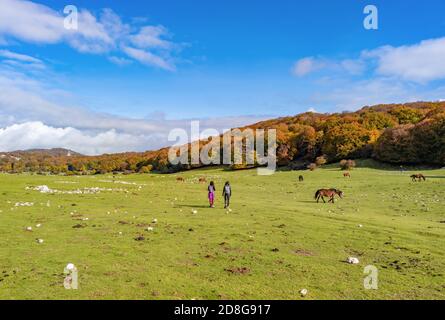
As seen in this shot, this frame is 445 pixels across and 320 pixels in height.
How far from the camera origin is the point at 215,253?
17.0 m

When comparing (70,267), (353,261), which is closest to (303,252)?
(353,261)

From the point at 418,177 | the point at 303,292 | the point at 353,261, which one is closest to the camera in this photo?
the point at 303,292

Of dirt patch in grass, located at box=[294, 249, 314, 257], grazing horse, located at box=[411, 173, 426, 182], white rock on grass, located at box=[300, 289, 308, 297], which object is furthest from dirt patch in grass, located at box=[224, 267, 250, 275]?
grazing horse, located at box=[411, 173, 426, 182]

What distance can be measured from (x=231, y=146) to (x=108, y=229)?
387 ft

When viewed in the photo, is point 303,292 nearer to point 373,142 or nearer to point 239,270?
point 239,270

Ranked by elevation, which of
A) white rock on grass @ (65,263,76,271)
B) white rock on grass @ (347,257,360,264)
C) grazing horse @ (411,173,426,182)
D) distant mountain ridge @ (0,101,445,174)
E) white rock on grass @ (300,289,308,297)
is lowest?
white rock on grass @ (300,289,308,297)

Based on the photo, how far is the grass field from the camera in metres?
12.7

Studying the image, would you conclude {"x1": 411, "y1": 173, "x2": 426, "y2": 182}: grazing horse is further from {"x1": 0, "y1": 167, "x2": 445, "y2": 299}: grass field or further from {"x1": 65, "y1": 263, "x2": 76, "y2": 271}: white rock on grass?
{"x1": 65, "y1": 263, "x2": 76, "y2": 271}: white rock on grass

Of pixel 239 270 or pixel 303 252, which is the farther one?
pixel 303 252

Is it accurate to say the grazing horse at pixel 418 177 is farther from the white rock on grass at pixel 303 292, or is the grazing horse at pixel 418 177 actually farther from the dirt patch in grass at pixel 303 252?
the white rock on grass at pixel 303 292

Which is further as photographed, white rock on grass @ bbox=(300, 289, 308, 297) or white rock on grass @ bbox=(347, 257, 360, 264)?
white rock on grass @ bbox=(347, 257, 360, 264)

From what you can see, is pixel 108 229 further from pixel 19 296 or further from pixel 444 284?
pixel 444 284

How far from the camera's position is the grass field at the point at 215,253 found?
1273 cm

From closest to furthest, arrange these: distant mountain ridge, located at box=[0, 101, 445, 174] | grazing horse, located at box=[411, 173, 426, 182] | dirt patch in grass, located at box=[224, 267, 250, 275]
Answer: dirt patch in grass, located at box=[224, 267, 250, 275]
grazing horse, located at box=[411, 173, 426, 182]
distant mountain ridge, located at box=[0, 101, 445, 174]
